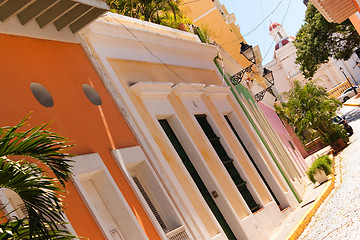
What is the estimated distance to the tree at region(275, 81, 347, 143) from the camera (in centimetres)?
2997

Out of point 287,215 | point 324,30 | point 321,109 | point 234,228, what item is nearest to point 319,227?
point 234,228

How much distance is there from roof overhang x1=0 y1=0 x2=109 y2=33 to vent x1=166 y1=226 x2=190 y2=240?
3501 mm

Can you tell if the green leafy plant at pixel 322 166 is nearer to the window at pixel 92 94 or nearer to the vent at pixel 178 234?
the vent at pixel 178 234

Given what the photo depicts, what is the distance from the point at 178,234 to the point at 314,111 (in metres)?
22.7

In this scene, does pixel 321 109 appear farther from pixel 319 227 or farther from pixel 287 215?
pixel 319 227

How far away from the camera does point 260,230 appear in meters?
13.2

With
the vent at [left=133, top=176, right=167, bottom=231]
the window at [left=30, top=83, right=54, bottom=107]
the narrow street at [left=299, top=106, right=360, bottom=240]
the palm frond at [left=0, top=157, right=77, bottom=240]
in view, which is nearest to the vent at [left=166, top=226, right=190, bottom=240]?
the vent at [left=133, top=176, right=167, bottom=231]

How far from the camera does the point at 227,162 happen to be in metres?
13.8

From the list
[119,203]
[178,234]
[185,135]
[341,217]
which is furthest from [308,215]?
[119,203]

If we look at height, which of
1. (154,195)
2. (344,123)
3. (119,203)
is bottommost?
(344,123)

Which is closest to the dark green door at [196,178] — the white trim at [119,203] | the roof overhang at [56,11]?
the roof overhang at [56,11]

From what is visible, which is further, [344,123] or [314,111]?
[344,123]

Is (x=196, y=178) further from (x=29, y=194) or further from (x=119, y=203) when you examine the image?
(x=29, y=194)

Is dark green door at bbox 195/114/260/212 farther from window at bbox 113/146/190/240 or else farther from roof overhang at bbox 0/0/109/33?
roof overhang at bbox 0/0/109/33
